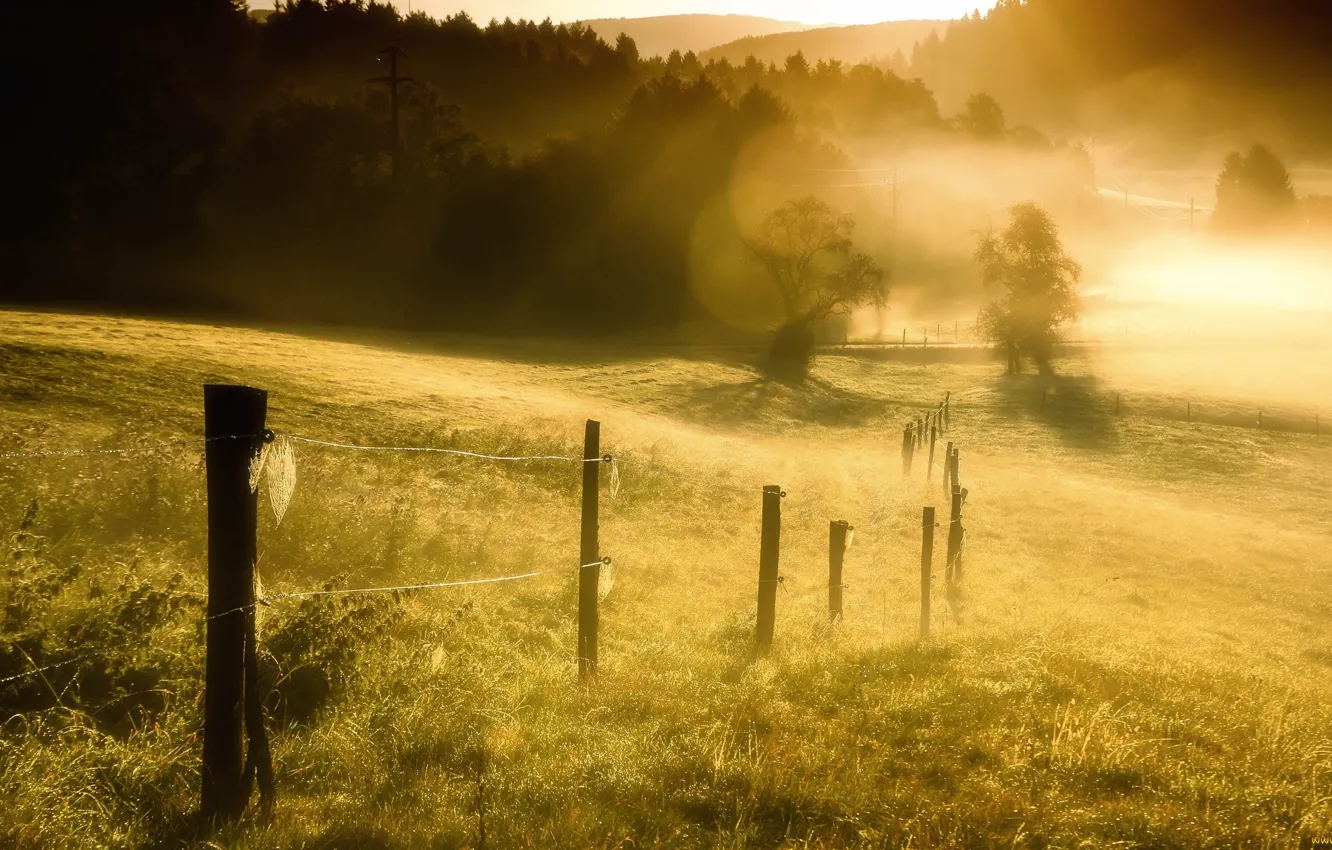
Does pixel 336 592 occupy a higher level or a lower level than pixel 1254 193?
lower

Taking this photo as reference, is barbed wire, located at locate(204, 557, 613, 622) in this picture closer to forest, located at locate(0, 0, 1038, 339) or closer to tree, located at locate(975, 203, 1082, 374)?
forest, located at locate(0, 0, 1038, 339)

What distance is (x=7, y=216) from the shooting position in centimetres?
4478

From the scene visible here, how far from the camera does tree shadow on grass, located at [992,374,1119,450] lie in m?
42.0

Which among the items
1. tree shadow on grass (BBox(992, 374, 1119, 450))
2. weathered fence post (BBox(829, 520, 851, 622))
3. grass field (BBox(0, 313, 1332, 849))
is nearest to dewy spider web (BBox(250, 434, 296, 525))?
grass field (BBox(0, 313, 1332, 849))

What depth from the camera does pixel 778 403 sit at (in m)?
44.1

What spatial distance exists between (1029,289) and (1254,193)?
140 metres

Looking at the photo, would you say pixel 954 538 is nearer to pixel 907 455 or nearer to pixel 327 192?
pixel 907 455

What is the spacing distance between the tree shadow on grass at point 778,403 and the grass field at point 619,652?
12761mm

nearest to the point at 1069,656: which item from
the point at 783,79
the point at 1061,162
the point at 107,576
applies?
the point at 107,576

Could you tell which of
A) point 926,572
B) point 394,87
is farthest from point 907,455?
point 394,87

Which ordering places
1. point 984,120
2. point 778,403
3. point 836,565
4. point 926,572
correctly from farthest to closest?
point 984,120
point 778,403
point 926,572
point 836,565

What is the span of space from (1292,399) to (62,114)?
2949 inches

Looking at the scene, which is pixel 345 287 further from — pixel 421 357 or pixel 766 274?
pixel 766 274

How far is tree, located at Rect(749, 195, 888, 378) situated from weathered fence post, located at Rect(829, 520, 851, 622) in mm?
44775
